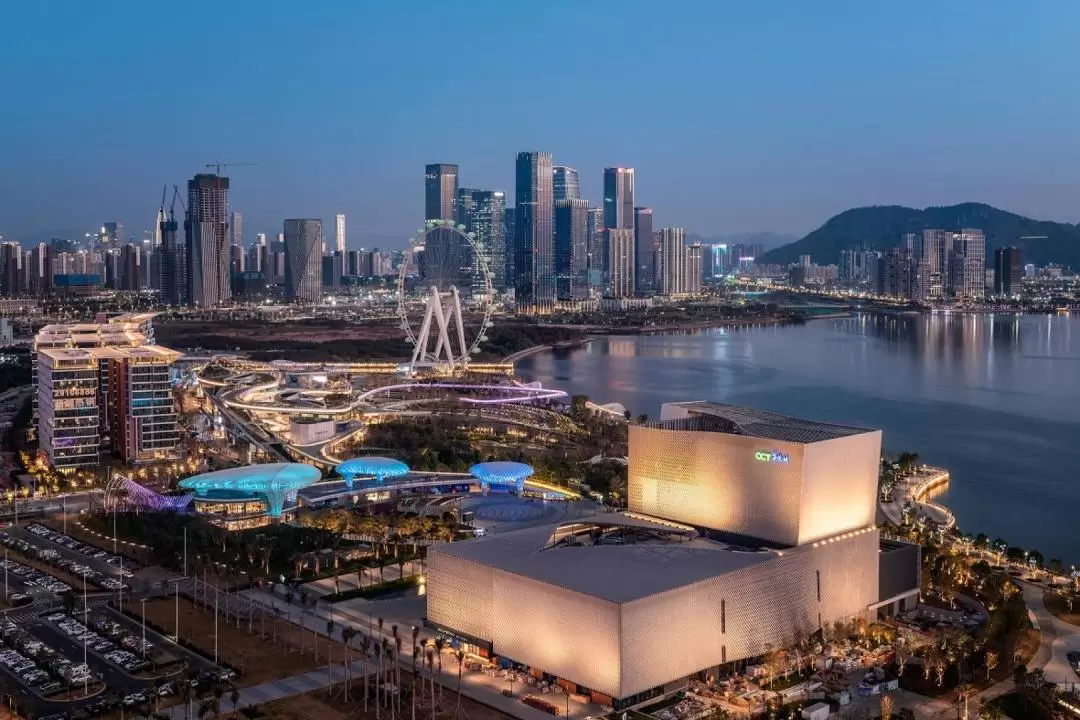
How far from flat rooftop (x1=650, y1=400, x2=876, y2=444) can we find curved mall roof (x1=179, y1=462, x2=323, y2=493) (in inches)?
172

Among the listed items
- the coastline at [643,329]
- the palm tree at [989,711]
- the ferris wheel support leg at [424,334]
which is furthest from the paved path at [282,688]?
the coastline at [643,329]

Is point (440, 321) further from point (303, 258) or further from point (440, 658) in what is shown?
point (303, 258)

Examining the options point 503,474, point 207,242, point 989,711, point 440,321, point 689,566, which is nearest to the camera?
point 989,711

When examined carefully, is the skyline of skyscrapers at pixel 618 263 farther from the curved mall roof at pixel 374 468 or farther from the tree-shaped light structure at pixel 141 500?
the tree-shaped light structure at pixel 141 500

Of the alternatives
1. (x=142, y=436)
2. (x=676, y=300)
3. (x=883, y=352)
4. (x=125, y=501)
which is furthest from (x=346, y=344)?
(x=676, y=300)

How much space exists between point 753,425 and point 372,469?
17.9 ft

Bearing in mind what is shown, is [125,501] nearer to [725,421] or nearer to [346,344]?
[725,421]

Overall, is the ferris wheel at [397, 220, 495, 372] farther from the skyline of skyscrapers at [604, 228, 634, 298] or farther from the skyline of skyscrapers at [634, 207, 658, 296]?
the skyline of skyscrapers at [634, 207, 658, 296]

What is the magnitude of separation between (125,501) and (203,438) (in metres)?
4.09

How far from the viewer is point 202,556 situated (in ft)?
33.7

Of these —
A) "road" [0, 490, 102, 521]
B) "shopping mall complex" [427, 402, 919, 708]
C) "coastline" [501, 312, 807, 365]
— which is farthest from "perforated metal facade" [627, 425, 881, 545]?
"coastline" [501, 312, 807, 365]

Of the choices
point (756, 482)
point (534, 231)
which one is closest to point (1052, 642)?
point (756, 482)

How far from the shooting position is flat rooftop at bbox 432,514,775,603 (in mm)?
7617

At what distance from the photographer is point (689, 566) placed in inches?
318
